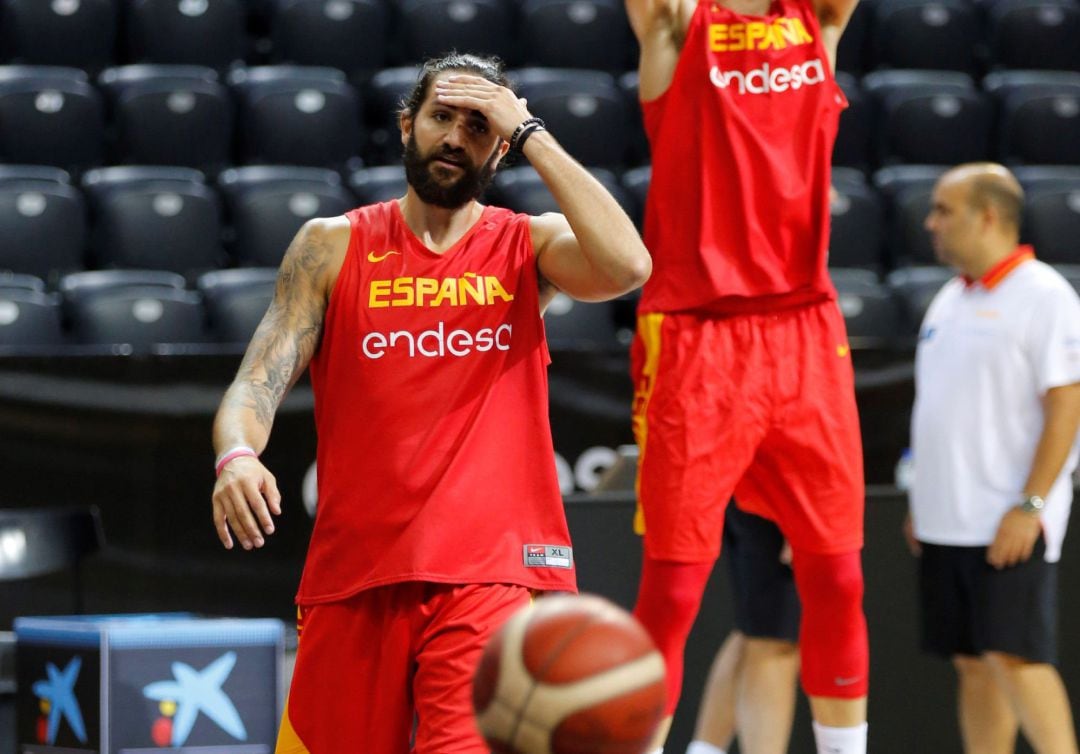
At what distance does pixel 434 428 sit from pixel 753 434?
3.85 feet

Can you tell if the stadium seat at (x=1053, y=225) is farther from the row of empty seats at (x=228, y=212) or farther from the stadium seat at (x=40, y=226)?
the stadium seat at (x=40, y=226)

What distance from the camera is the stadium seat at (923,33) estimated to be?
8.91 metres

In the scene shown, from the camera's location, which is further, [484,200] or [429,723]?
[484,200]

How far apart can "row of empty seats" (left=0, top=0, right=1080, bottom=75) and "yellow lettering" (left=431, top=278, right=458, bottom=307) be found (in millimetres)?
5162

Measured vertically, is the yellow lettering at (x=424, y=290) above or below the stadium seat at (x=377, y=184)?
below

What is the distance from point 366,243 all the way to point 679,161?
1.22 meters

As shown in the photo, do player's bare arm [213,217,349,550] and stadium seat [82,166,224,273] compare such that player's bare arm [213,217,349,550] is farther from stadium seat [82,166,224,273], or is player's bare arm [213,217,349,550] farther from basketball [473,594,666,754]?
stadium seat [82,166,224,273]

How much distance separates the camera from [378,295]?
3201 millimetres

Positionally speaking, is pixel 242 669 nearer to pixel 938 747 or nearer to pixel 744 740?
pixel 744 740

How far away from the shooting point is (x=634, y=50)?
8.90 meters

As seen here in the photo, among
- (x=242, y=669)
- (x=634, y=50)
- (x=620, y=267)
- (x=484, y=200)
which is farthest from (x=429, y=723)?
(x=634, y=50)

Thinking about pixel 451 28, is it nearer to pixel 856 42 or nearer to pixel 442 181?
pixel 856 42

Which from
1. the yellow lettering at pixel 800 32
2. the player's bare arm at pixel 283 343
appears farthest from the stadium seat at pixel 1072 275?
the player's bare arm at pixel 283 343

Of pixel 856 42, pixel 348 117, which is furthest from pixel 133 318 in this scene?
pixel 856 42
